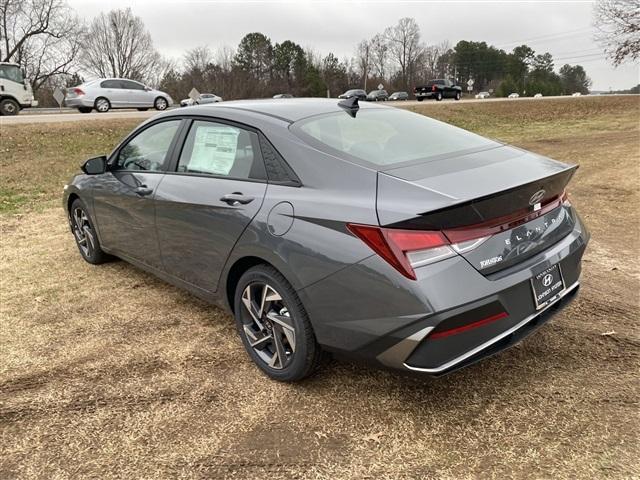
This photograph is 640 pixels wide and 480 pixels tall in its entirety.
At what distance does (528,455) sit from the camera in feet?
7.40

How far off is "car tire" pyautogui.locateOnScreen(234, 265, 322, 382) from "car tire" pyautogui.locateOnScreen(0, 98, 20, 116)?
20940mm

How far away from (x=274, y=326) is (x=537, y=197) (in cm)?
151

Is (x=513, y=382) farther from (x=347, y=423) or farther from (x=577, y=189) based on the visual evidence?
(x=577, y=189)

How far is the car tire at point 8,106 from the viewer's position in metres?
19.6

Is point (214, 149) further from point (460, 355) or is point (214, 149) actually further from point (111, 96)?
point (111, 96)

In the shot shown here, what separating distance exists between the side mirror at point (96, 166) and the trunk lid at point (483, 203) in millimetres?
2826

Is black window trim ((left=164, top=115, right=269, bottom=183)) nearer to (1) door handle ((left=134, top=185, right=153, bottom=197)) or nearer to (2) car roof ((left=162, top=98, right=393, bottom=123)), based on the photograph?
(2) car roof ((left=162, top=98, right=393, bottom=123))

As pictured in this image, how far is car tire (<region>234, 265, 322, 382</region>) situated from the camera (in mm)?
2609

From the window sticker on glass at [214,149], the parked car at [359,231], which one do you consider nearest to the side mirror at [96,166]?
the parked car at [359,231]

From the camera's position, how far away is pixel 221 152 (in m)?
3.21

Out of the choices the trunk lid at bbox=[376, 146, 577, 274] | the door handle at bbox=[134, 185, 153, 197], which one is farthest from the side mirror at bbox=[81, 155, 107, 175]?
the trunk lid at bbox=[376, 146, 577, 274]

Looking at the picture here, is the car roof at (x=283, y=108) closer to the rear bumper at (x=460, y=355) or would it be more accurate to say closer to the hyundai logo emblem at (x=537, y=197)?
the hyundai logo emblem at (x=537, y=197)

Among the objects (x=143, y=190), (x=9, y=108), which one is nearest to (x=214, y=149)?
(x=143, y=190)

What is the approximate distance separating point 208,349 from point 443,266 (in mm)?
1807
